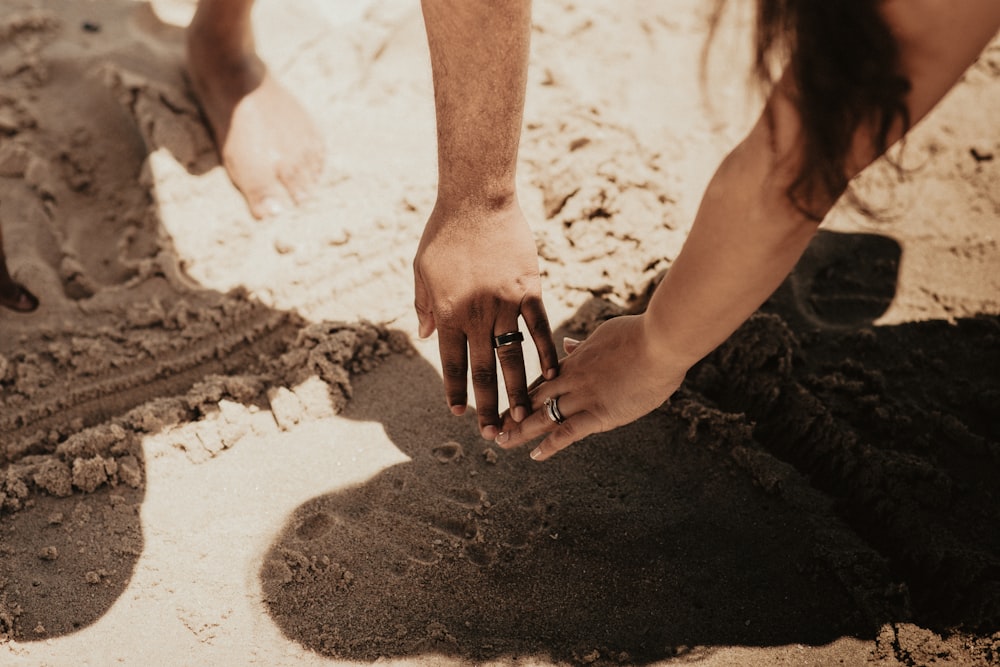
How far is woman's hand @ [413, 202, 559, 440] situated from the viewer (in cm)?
144

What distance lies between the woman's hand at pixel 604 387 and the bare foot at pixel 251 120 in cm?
122

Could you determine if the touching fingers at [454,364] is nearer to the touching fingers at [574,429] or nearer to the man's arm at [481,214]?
the man's arm at [481,214]

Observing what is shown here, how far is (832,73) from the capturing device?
2.81 ft

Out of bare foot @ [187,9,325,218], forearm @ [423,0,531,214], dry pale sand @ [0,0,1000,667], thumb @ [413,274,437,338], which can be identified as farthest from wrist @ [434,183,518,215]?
bare foot @ [187,9,325,218]

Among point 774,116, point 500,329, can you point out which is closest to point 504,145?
point 500,329

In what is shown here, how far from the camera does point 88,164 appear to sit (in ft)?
7.49

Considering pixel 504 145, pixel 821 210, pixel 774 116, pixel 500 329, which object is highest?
pixel 774 116

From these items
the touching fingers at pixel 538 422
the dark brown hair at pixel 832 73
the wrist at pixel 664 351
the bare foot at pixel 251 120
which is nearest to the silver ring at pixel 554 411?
the touching fingers at pixel 538 422

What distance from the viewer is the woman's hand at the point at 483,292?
1.44m

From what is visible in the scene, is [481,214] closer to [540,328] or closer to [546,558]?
[540,328]

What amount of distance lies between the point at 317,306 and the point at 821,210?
1.42 meters

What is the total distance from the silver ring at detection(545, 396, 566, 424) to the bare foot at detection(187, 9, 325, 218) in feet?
4.05

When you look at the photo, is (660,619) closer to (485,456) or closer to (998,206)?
(485,456)

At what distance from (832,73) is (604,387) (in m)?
0.73
